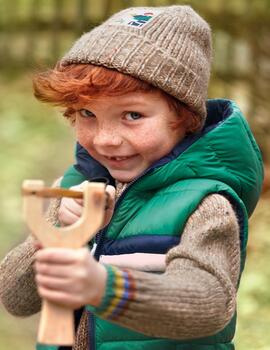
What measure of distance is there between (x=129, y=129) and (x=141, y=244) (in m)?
0.34

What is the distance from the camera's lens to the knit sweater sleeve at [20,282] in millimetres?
3455

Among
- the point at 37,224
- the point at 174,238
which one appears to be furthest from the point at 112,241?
the point at 37,224

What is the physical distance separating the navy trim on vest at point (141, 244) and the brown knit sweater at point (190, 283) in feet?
0.28

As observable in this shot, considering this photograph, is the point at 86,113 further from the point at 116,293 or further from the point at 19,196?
the point at 19,196

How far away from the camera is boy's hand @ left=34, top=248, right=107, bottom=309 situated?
99.0 inches

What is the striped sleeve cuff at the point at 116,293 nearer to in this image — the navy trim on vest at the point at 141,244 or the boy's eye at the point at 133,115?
the navy trim on vest at the point at 141,244

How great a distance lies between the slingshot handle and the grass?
9.65ft

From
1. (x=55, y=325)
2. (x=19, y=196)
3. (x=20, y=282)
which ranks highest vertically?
(x=55, y=325)

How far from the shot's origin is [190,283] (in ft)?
9.35

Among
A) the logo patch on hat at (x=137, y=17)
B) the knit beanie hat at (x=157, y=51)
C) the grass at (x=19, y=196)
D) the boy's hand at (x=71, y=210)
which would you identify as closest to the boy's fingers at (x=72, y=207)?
the boy's hand at (x=71, y=210)

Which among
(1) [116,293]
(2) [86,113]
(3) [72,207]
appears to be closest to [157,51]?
(2) [86,113]

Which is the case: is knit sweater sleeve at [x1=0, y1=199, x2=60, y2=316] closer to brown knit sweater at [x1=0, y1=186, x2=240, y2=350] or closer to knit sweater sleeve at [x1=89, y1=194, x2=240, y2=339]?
brown knit sweater at [x1=0, y1=186, x2=240, y2=350]

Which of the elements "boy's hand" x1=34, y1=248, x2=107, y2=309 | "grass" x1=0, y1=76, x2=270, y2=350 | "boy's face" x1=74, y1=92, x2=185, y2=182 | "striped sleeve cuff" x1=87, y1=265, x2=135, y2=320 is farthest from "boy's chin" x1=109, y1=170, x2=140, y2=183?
"grass" x1=0, y1=76, x2=270, y2=350

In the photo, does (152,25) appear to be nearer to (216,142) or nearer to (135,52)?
(135,52)
